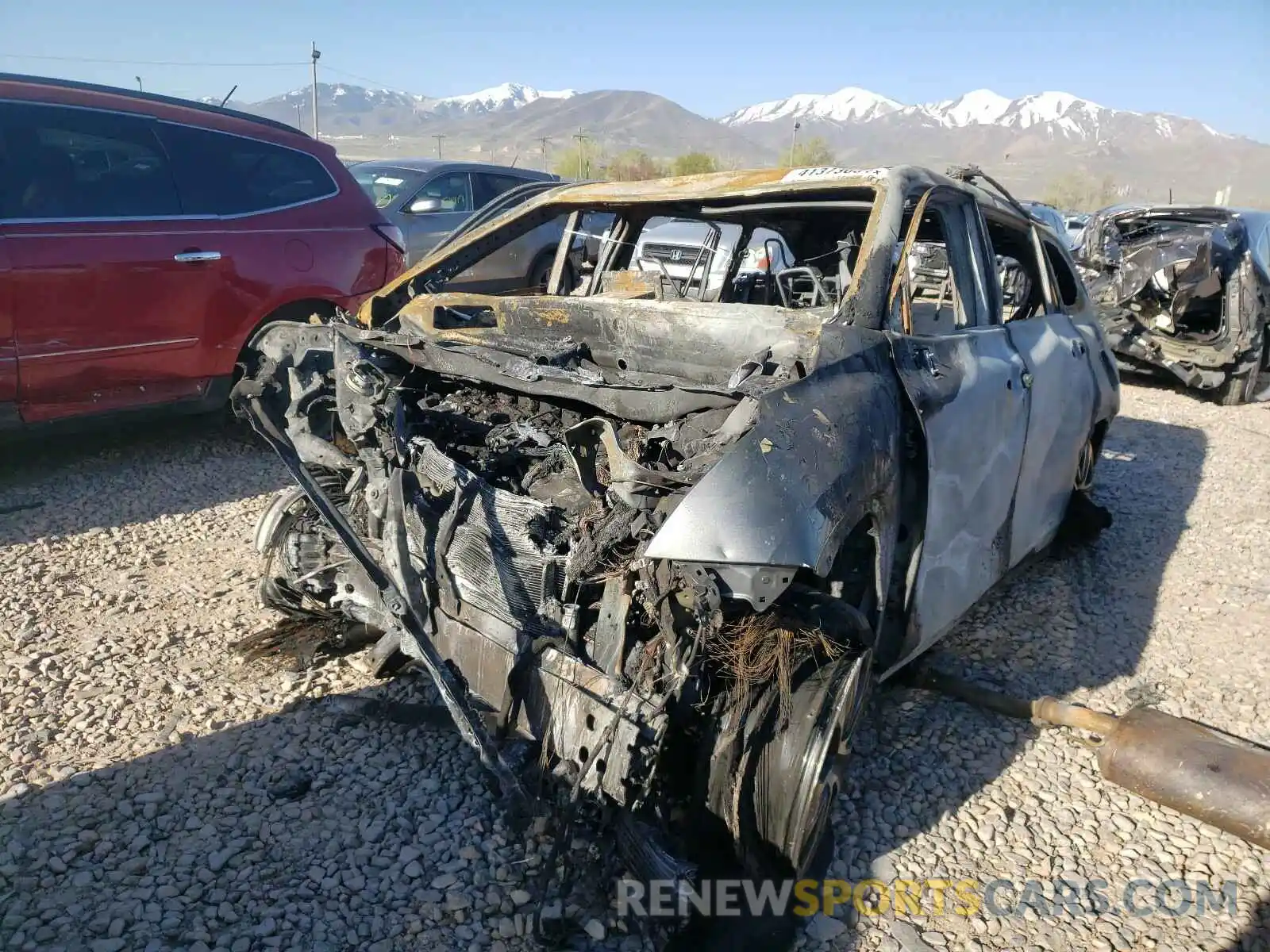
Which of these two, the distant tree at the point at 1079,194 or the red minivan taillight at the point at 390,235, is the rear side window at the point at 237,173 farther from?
the distant tree at the point at 1079,194

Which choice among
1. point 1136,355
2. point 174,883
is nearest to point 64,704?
point 174,883

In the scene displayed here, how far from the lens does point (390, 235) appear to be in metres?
5.85

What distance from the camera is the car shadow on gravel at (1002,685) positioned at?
253 centimetres

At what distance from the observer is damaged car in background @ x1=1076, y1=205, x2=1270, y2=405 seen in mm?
8000

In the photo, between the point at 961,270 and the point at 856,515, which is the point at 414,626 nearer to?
the point at 856,515

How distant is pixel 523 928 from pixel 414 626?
32.8 inches

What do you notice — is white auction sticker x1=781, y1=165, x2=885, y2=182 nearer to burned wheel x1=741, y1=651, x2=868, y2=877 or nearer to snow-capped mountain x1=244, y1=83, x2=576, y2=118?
burned wheel x1=741, y1=651, x2=868, y2=877

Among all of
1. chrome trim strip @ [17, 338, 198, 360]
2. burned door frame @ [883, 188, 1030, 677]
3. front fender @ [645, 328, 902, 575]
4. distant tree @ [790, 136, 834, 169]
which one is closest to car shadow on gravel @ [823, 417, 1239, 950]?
burned door frame @ [883, 188, 1030, 677]

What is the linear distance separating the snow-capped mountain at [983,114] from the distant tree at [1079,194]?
78.6 m

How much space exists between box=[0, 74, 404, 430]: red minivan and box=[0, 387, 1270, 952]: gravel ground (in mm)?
833

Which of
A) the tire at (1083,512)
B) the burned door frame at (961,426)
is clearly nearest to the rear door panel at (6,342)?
the burned door frame at (961,426)

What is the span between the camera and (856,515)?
2.19 metres

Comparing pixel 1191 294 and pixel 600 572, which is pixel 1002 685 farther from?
pixel 1191 294

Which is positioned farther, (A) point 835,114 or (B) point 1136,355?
(A) point 835,114
